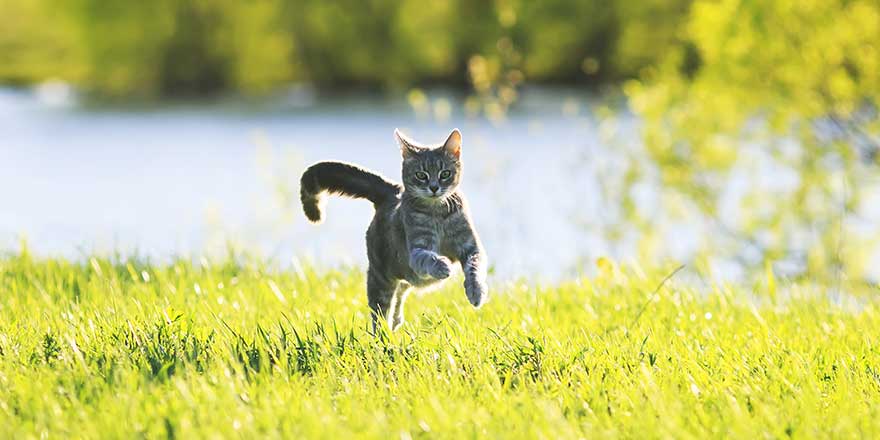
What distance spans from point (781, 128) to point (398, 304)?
801 centimetres

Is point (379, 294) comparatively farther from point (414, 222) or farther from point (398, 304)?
point (414, 222)

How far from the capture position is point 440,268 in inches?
161

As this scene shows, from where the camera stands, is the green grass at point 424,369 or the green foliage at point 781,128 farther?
the green foliage at point 781,128

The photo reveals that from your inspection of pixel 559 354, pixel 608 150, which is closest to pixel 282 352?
pixel 559 354

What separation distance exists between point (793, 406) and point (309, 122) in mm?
31546

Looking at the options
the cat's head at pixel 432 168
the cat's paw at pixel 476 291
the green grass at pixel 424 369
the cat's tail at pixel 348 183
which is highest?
the cat's head at pixel 432 168

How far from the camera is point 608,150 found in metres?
12.6

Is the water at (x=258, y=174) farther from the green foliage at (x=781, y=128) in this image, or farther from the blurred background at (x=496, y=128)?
the green foliage at (x=781, y=128)

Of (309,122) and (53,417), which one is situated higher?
(53,417)

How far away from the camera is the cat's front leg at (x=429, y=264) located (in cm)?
409

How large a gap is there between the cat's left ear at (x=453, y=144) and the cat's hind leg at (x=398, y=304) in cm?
71

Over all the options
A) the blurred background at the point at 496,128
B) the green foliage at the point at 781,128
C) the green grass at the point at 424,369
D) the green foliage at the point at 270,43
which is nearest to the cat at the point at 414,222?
the green grass at the point at 424,369

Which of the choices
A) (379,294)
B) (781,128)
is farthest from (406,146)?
(781,128)

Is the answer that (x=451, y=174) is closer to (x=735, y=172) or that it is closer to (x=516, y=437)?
(x=516, y=437)
